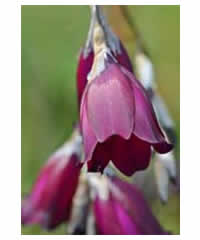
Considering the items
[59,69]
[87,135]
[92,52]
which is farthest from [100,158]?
[59,69]

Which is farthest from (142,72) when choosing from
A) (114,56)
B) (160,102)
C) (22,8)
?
(22,8)

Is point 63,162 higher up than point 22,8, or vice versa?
point 22,8

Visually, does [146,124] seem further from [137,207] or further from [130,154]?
[137,207]

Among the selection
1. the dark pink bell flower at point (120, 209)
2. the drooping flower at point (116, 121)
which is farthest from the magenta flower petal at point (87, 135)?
the dark pink bell flower at point (120, 209)

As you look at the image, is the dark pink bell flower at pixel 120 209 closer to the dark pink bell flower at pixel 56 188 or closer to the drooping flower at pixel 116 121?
the dark pink bell flower at pixel 56 188
